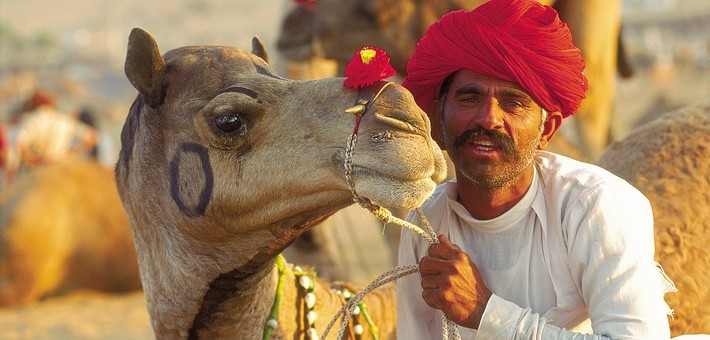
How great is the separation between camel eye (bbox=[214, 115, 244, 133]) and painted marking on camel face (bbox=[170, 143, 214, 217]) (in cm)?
10

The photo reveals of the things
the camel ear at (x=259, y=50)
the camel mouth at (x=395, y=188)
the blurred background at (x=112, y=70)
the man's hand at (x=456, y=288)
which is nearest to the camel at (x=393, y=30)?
the blurred background at (x=112, y=70)

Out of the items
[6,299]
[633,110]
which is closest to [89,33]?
[633,110]

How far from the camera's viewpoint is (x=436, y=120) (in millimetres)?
3053

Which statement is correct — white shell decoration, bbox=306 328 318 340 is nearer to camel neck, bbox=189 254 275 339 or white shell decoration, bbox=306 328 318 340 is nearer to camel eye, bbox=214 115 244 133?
camel neck, bbox=189 254 275 339

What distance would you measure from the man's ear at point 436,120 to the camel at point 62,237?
20.5ft

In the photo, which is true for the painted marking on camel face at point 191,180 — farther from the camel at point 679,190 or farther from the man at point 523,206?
the camel at point 679,190

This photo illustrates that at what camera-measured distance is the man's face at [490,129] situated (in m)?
Result: 2.79

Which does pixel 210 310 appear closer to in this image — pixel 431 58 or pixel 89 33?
pixel 431 58

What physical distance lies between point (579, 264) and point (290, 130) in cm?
83

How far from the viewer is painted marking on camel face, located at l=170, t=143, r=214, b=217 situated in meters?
2.85

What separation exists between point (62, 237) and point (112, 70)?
23.7m

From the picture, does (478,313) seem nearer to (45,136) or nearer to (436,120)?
(436,120)

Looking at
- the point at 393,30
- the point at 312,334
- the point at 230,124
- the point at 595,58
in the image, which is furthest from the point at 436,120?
the point at 595,58

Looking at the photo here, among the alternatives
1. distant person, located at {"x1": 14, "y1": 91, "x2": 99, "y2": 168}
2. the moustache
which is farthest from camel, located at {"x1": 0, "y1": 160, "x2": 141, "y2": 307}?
the moustache
